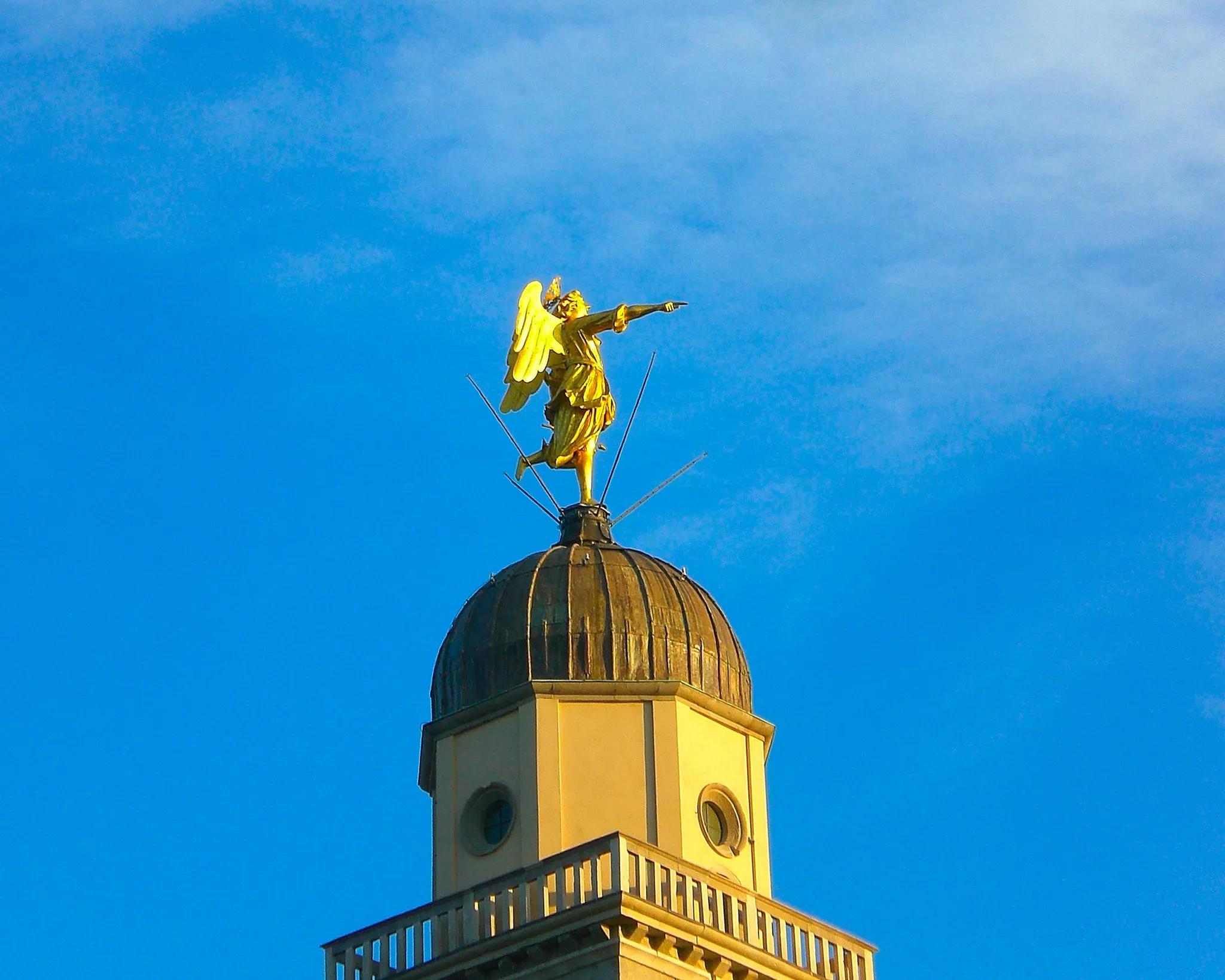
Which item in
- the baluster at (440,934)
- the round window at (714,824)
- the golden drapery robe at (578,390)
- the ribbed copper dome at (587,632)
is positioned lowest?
the baluster at (440,934)

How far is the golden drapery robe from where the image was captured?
151ft

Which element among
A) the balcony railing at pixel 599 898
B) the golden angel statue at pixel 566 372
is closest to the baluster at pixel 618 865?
the balcony railing at pixel 599 898

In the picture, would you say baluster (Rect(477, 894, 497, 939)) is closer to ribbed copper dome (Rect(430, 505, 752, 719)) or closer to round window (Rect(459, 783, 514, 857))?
round window (Rect(459, 783, 514, 857))

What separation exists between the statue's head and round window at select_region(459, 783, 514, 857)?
28.0 ft

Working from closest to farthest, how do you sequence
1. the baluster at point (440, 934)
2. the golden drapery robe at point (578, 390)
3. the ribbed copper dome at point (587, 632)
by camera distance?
the baluster at point (440, 934) → the ribbed copper dome at point (587, 632) → the golden drapery robe at point (578, 390)

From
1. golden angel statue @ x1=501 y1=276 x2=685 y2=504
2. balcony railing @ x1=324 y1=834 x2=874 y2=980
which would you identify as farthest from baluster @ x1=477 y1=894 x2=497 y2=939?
golden angel statue @ x1=501 y1=276 x2=685 y2=504

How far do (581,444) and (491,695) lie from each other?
5.19m

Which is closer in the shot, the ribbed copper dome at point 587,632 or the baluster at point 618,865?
the baluster at point 618,865

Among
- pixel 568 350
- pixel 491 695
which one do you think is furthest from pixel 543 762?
pixel 568 350

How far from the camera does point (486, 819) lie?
41844mm

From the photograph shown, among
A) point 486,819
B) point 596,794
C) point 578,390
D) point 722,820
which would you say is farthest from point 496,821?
point 578,390

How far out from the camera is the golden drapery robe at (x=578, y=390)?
151 feet

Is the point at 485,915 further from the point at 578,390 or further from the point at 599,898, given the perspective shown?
the point at 578,390

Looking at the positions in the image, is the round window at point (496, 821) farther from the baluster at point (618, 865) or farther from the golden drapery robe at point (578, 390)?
the golden drapery robe at point (578, 390)
